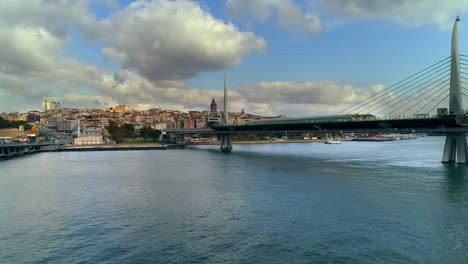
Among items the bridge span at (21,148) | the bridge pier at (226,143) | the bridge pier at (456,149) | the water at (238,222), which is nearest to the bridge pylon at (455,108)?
the bridge pier at (456,149)

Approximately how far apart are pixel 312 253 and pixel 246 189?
574 inches

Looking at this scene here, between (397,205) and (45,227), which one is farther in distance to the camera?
(397,205)

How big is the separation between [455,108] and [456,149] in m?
5.27

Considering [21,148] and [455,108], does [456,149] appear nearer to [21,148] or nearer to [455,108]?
[455,108]

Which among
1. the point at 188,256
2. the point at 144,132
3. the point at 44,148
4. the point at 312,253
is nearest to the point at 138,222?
the point at 188,256

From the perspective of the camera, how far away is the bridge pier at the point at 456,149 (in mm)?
41281

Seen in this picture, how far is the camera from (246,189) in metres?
27.8

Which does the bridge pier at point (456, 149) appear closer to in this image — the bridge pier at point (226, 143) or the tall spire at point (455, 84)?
the tall spire at point (455, 84)

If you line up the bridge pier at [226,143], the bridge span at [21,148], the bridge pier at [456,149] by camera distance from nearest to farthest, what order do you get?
the bridge pier at [456,149] → the bridge span at [21,148] → the bridge pier at [226,143]

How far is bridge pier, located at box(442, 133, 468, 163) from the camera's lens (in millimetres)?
41281

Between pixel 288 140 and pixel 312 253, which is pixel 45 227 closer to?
pixel 312 253

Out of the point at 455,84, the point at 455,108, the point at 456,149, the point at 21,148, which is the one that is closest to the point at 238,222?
the point at 455,108

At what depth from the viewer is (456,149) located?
138 feet

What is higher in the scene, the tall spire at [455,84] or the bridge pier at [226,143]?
the tall spire at [455,84]
